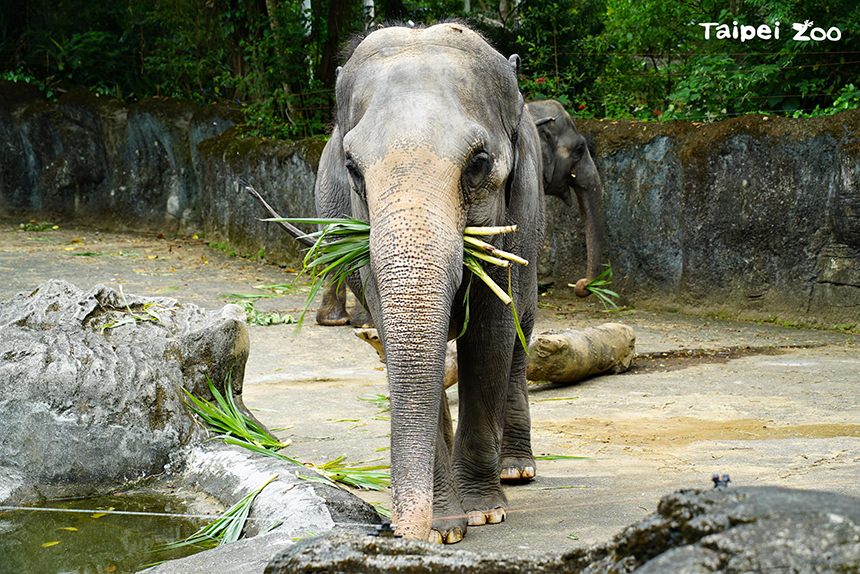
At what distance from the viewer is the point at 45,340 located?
448 cm

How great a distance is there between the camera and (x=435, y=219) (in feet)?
10.2

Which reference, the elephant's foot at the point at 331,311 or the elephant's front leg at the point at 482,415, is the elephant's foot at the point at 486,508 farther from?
the elephant's foot at the point at 331,311

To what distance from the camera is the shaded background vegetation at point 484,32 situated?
10.5 m

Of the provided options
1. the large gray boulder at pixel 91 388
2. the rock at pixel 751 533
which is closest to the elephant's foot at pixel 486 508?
the large gray boulder at pixel 91 388

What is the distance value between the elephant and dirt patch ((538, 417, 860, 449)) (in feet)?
13.6

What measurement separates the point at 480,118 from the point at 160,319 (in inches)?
96.8

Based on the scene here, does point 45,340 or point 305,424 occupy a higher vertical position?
point 45,340

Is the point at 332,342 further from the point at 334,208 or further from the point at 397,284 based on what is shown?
the point at 397,284

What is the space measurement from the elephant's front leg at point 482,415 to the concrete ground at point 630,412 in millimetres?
137

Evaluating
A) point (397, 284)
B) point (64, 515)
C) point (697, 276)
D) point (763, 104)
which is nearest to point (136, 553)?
point (64, 515)

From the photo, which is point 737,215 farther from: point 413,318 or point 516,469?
point 413,318

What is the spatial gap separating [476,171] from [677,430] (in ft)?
9.75

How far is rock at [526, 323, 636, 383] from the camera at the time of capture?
6.91 m

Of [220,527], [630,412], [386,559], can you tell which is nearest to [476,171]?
[220,527]
